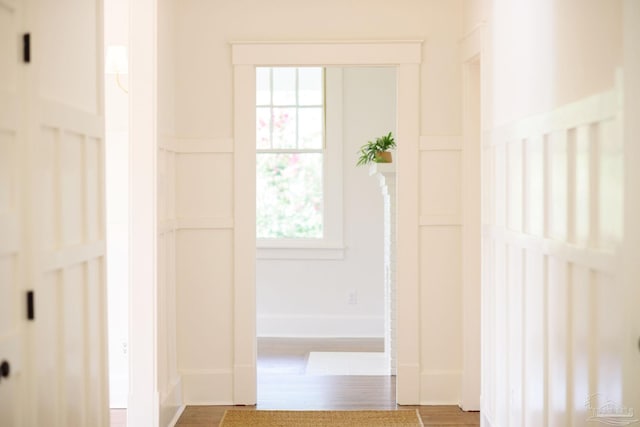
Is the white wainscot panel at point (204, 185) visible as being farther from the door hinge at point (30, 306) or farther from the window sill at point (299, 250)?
the door hinge at point (30, 306)

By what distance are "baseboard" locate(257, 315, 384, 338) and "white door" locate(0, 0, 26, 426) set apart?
224 inches

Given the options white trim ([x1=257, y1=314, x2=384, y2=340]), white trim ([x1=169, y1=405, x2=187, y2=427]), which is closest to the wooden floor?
white trim ([x1=169, y1=405, x2=187, y2=427])

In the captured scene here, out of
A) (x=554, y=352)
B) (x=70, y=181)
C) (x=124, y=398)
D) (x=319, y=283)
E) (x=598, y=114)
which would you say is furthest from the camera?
(x=319, y=283)

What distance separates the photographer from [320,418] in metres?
5.22

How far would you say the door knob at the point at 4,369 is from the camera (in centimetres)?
237

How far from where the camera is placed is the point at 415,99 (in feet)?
18.2

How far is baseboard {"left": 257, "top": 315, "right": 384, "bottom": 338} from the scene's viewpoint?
815 cm

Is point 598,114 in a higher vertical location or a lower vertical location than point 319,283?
higher

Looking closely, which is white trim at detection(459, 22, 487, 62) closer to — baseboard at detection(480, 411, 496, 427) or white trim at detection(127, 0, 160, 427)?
white trim at detection(127, 0, 160, 427)

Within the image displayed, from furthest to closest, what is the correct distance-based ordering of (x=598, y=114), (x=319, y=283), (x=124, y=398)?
1. (x=319, y=283)
2. (x=124, y=398)
3. (x=598, y=114)

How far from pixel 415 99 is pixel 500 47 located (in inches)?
45.5

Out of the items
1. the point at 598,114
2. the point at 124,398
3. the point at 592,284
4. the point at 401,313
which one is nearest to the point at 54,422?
the point at 592,284

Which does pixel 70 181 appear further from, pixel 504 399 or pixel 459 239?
pixel 459 239

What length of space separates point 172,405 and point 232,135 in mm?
1776
